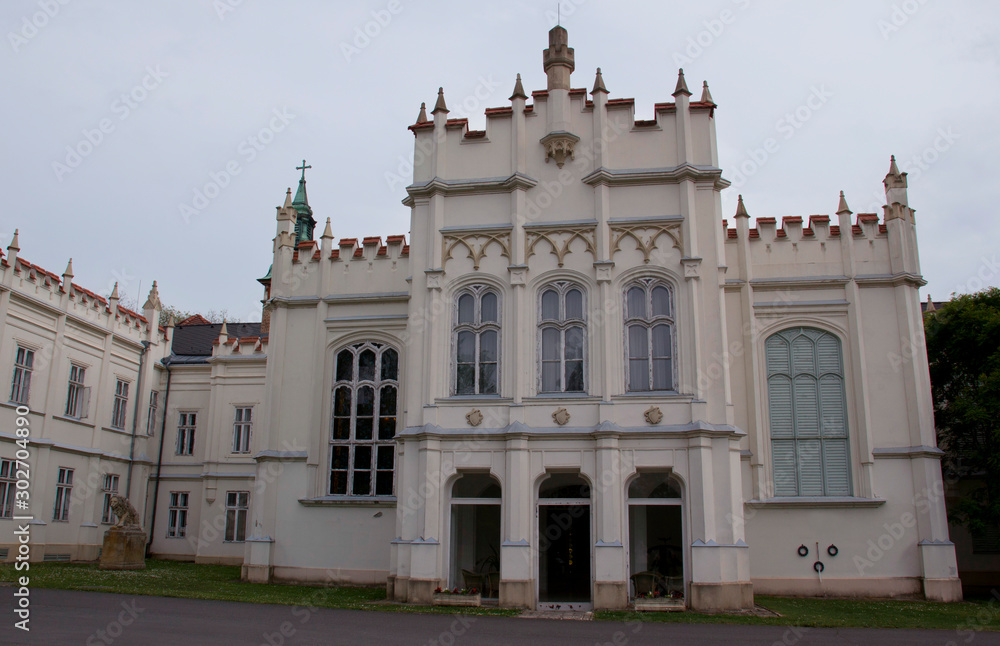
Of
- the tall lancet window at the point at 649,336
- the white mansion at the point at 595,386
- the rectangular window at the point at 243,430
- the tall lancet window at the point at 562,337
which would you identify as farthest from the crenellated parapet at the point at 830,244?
the rectangular window at the point at 243,430

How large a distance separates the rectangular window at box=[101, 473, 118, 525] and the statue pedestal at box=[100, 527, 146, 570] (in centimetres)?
664

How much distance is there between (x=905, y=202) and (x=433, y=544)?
49.8ft

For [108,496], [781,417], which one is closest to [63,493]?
[108,496]

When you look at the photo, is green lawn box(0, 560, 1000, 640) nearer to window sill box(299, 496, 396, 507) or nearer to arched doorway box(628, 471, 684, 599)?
arched doorway box(628, 471, 684, 599)

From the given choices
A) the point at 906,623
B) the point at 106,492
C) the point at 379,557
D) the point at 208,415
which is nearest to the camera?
the point at 906,623

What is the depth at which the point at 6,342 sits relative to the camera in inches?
991

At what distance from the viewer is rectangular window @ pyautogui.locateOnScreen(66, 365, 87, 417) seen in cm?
2841

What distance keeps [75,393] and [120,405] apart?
2782mm

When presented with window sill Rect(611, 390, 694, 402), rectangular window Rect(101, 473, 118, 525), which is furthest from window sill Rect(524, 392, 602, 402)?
rectangular window Rect(101, 473, 118, 525)

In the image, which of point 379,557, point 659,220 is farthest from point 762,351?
point 379,557

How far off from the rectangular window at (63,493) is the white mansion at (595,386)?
A: 285 centimetres

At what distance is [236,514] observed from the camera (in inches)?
1236

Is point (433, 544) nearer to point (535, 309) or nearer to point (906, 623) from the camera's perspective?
point (535, 309)

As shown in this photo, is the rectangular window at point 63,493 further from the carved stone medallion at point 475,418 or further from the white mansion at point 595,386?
the carved stone medallion at point 475,418
